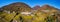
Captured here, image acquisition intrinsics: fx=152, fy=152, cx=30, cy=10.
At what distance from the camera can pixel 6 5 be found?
18.6ft

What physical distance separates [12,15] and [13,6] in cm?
48

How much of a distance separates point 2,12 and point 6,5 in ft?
1.03

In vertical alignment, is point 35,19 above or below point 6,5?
below

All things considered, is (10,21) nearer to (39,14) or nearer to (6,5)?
(6,5)

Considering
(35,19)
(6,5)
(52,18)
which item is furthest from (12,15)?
(52,18)

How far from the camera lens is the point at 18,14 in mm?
5566

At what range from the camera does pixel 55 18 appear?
5883mm

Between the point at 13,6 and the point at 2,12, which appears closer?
the point at 2,12

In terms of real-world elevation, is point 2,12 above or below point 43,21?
above

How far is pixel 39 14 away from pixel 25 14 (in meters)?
0.57

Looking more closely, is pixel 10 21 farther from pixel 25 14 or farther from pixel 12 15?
pixel 25 14

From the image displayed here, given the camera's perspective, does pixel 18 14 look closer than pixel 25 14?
Yes

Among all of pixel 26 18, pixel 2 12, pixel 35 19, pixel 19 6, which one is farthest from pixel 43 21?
pixel 2 12

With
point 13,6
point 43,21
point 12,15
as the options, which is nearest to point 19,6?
point 13,6
